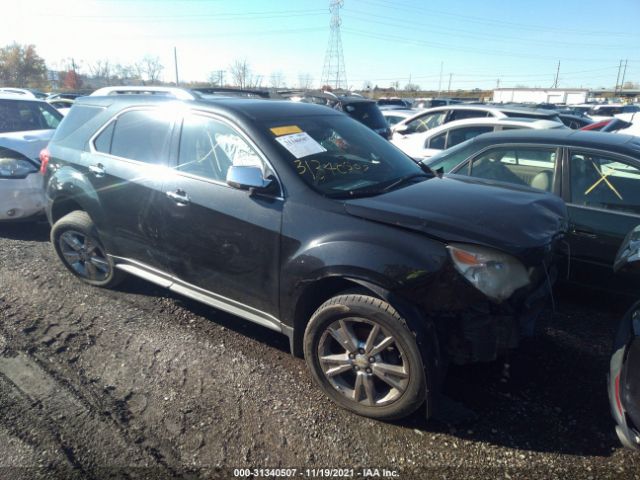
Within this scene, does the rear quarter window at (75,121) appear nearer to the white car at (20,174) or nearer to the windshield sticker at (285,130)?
the white car at (20,174)

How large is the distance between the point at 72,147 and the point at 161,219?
5.13 feet

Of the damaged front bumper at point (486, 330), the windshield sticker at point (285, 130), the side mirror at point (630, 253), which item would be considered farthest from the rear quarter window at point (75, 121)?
the side mirror at point (630, 253)

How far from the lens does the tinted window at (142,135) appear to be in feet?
11.2

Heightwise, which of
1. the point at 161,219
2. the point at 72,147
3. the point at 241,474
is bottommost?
the point at 241,474

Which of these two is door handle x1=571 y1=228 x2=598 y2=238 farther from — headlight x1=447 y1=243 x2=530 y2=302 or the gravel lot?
headlight x1=447 y1=243 x2=530 y2=302

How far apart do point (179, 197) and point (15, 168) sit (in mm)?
3484

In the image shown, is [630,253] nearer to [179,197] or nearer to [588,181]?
[588,181]

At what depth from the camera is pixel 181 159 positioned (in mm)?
3268

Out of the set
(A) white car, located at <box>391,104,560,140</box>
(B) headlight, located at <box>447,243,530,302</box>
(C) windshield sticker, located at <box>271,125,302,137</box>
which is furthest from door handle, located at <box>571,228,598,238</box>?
(A) white car, located at <box>391,104,560,140</box>

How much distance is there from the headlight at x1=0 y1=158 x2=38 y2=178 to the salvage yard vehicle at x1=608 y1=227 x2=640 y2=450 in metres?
6.12

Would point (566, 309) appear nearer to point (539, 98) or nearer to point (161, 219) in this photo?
point (161, 219)

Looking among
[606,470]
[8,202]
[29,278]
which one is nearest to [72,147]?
[29,278]

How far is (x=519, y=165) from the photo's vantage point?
4160 mm

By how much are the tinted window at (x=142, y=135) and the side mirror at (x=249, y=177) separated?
950 millimetres
